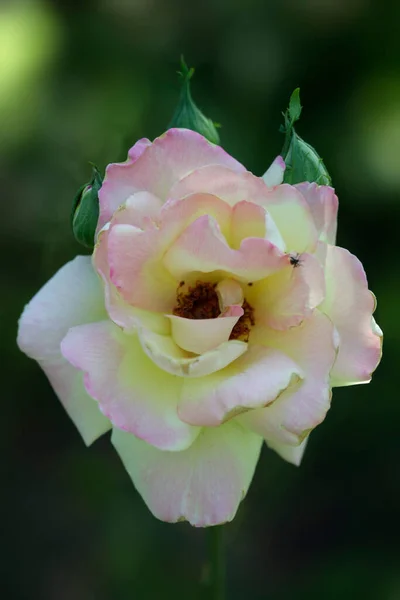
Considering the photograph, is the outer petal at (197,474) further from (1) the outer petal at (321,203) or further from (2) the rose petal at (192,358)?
(1) the outer petal at (321,203)

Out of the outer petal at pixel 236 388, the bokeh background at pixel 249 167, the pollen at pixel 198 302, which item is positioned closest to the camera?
the outer petal at pixel 236 388

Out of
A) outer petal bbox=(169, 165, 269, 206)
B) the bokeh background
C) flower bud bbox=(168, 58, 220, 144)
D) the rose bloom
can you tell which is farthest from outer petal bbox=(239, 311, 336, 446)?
the bokeh background

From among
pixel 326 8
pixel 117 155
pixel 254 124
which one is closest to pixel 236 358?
pixel 117 155

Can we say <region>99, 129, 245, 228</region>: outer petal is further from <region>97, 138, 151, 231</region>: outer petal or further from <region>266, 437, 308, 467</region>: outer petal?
<region>266, 437, 308, 467</region>: outer petal

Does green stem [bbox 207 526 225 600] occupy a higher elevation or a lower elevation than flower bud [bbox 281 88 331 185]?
lower


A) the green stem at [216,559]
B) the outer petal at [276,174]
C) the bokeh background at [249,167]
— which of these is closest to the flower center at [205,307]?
the outer petal at [276,174]

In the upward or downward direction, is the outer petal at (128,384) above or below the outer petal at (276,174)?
below

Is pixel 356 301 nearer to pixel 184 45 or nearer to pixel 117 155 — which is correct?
pixel 117 155
